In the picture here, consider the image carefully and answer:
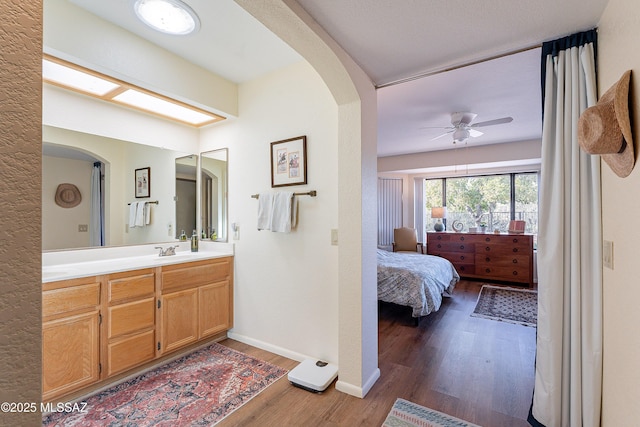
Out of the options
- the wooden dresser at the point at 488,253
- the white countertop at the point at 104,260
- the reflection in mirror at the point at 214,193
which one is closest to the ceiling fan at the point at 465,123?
the wooden dresser at the point at 488,253

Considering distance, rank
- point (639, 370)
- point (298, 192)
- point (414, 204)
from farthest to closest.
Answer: point (414, 204), point (298, 192), point (639, 370)

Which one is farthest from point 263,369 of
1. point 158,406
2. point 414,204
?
point 414,204

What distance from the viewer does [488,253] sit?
208 inches

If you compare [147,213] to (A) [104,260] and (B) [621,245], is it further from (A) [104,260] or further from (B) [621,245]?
(B) [621,245]

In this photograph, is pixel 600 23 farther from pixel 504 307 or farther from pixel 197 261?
pixel 504 307

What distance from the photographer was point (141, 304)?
2.18 m

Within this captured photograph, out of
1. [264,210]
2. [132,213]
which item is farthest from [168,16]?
[132,213]

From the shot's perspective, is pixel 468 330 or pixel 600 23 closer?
pixel 600 23

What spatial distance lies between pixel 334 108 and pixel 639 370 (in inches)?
84.4

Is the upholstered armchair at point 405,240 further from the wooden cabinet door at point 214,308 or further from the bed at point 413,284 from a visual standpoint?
the wooden cabinet door at point 214,308

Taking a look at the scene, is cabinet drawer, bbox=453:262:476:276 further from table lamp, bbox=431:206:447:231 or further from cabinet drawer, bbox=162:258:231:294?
cabinet drawer, bbox=162:258:231:294

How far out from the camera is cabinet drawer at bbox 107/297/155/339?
2.02 m

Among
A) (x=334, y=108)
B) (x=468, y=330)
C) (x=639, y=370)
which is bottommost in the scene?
(x=468, y=330)

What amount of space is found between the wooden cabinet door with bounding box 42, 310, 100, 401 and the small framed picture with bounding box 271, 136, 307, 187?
168cm
